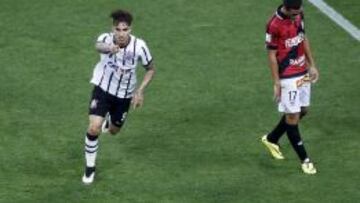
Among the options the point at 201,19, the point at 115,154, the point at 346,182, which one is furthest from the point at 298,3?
the point at 201,19

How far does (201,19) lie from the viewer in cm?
1853

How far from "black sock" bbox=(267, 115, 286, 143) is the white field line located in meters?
4.92

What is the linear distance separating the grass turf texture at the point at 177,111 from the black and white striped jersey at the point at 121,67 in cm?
112

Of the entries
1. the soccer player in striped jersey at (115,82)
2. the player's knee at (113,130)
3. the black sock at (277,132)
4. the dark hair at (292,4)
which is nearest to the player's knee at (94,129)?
the soccer player in striped jersey at (115,82)

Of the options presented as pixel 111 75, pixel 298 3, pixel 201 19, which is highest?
pixel 298 3

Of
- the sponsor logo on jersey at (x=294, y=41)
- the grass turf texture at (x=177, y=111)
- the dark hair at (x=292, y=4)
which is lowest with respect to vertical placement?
the grass turf texture at (x=177, y=111)

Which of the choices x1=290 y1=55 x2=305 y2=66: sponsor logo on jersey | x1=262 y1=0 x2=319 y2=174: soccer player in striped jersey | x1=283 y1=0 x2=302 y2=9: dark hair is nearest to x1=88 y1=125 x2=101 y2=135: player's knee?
x1=262 y1=0 x2=319 y2=174: soccer player in striped jersey

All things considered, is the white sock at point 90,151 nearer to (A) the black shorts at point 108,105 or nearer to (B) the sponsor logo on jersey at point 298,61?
(A) the black shorts at point 108,105

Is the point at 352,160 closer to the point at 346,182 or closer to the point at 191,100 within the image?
the point at 346,182

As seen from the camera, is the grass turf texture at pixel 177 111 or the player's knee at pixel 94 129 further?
the grass turf texture at pixel 177 111

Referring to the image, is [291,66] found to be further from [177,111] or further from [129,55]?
[177,111]

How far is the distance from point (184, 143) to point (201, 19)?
17.0 ft

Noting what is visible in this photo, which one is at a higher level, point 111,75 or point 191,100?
point 111,75

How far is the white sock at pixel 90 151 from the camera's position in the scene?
12352 millimetres
